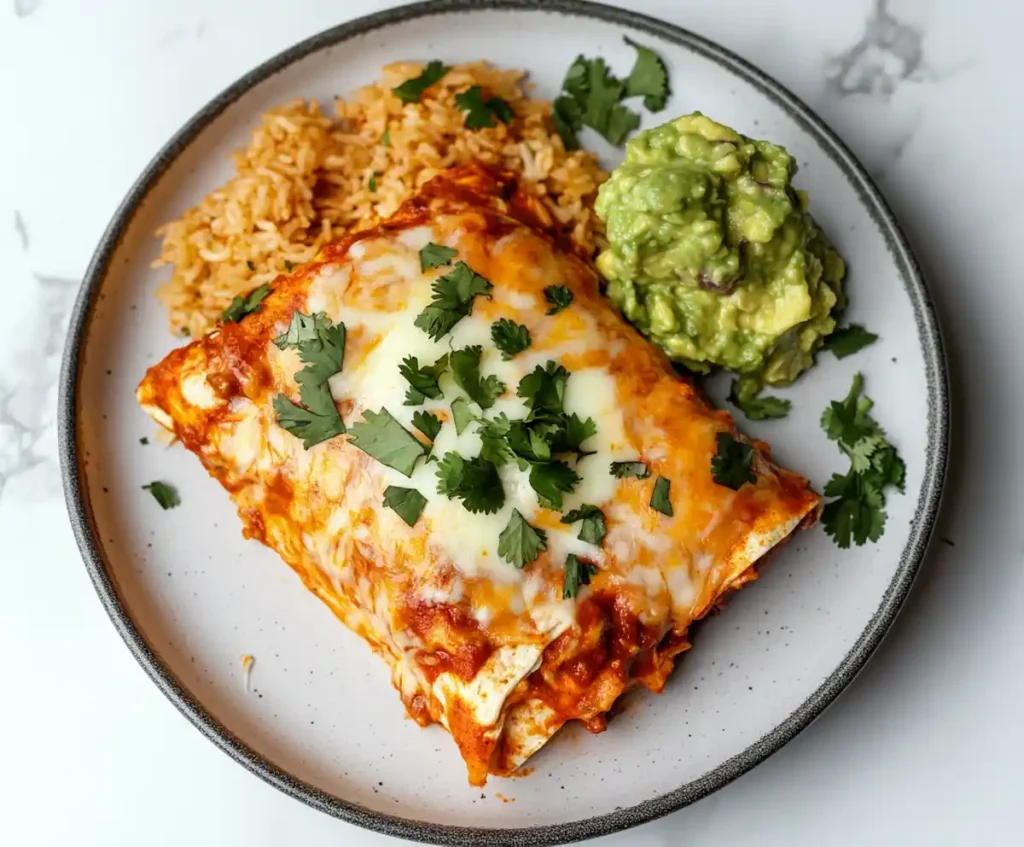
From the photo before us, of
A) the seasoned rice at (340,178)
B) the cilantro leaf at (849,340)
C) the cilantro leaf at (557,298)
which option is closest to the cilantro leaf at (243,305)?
the seasoned rice at (340,178)

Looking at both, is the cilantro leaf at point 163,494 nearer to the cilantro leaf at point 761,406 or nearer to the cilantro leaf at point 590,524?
the cilantro leaf at point 590,524

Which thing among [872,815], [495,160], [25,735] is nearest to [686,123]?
[495,160]

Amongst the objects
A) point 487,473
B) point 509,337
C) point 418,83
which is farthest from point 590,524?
point 418,83

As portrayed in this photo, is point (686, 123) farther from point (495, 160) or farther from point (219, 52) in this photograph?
point (219, 52)

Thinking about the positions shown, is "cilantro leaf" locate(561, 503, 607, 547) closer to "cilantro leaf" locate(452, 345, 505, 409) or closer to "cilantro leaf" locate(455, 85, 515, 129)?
"cilantro leaf" locate(452, 345, 505, 409)

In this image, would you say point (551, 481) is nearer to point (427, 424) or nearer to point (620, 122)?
point (427, 424)

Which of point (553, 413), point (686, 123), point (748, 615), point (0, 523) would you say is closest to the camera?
point (553, 413)
